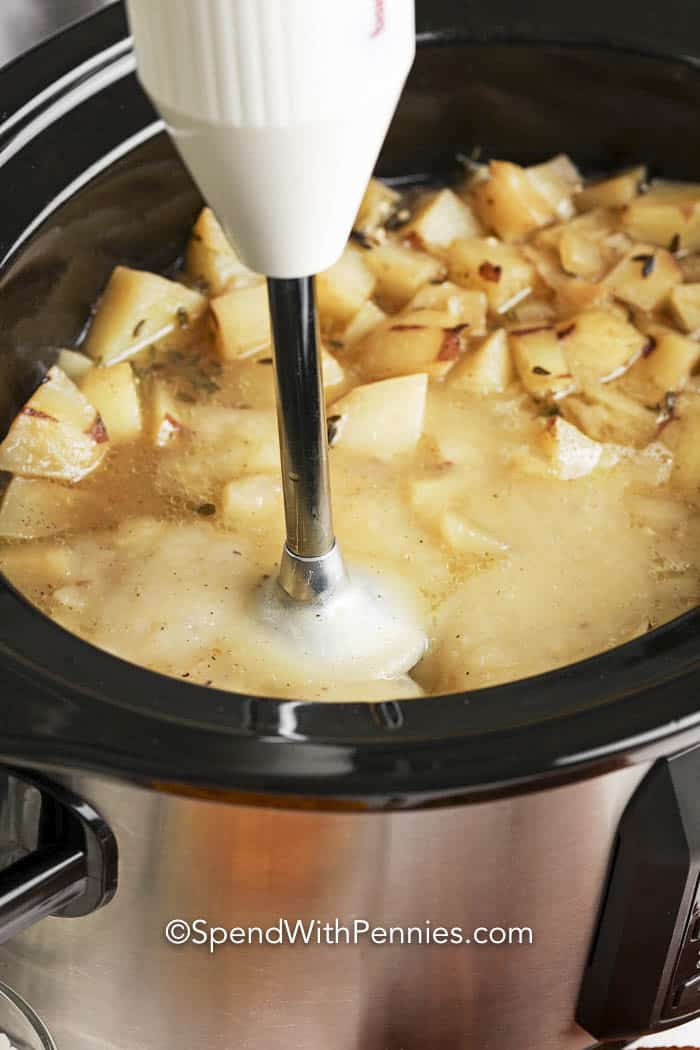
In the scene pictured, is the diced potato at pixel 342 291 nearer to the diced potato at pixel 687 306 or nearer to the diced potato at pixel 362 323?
the diced potato at pixel 362 323

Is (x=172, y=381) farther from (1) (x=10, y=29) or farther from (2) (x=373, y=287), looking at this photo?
(1) (x=10, y=29)

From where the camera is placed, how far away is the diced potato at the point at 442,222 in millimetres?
1522

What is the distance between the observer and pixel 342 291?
1.44 meters

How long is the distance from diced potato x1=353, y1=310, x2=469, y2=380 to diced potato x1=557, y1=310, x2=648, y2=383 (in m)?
0.11

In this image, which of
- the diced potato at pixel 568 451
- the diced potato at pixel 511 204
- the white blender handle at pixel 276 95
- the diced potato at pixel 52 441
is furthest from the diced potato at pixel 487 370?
the white blender handle at pixel 276 95

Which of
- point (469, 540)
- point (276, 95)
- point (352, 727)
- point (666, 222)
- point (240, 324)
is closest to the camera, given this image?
point (276, 95)

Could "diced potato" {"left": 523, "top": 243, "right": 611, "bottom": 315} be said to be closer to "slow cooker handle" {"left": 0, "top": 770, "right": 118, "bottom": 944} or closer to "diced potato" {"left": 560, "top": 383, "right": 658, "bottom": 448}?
"diced potato" {"left": 560, "top": 383, "right": 658, "bottom": 448}

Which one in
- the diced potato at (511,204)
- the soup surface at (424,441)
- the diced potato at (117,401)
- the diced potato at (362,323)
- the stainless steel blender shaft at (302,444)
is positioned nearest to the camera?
the stainless steel blender shaft at (302,444)

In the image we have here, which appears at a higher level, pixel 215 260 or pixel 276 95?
pixel 276 95

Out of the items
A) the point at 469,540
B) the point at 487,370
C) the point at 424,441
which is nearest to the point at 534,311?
the point at 487,370

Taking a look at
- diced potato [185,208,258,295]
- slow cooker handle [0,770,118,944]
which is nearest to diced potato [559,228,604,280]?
diced potato [185,208,258,295]

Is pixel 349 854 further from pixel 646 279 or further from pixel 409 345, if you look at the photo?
pixel 646 279

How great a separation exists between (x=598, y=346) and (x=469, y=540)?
326mm

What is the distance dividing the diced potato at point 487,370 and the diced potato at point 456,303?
0.06 metres
